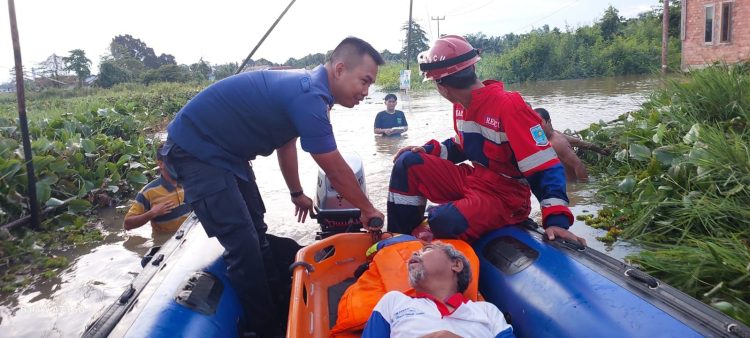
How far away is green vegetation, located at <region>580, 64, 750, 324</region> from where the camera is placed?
8.11 ft

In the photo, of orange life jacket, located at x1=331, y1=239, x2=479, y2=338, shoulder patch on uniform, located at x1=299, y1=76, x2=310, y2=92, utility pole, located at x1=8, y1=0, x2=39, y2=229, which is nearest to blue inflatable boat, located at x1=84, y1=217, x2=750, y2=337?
orange life jacket, located at x1=331, y1=239, x2=479, y2=338

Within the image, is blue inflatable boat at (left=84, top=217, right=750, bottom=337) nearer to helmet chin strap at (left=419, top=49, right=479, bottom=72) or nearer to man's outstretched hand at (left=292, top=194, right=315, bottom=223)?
man's outstretched hand at (left=292, top=194, right=315, bottom=223)

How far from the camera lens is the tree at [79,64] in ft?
106

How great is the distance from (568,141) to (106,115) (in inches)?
278

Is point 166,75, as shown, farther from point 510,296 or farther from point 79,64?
point 510,296

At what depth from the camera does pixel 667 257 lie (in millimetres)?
2760

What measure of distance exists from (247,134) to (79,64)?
1400 inches

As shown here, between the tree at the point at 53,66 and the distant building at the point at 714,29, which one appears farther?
the tree at the point at 53,66

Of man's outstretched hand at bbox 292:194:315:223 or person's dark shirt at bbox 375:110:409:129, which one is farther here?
person's dark shirt at bbox 375:110:409:129

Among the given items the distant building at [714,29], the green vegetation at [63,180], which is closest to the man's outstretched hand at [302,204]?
the green vegetation at [63,180]

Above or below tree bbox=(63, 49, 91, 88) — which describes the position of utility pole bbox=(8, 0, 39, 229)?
below

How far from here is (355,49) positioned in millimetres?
2297

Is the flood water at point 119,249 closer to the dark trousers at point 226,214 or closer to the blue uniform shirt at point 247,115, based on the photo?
the dark trousers at point 226,214

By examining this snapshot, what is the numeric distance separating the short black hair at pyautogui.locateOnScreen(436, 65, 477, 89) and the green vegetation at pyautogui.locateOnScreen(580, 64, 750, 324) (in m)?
1.37
